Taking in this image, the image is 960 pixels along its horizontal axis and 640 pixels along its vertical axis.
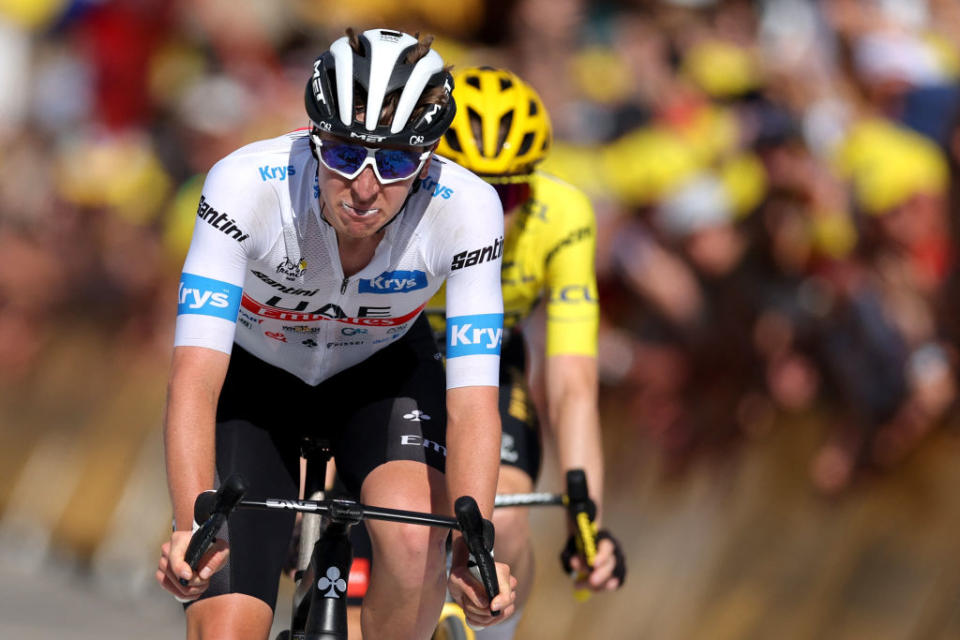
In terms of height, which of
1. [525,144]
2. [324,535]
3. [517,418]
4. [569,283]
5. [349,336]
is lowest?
[324,535]

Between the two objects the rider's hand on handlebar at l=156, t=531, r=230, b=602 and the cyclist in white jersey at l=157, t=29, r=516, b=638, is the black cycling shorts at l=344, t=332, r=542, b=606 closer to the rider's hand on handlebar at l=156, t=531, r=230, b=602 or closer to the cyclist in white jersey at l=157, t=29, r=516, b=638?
the cyclist in white jersey at l=157, t=29, r=516, b=638

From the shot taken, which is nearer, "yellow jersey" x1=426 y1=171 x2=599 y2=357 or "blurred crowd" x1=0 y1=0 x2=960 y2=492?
"yellow jersey" x1=426 y1=171 x2=599 y2=357

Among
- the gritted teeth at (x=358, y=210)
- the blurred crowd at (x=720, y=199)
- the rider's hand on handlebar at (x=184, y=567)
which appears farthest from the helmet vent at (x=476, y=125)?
the blurred crowd at (x=720, y=199)

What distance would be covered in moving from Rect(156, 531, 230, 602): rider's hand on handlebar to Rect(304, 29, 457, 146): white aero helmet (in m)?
1.12

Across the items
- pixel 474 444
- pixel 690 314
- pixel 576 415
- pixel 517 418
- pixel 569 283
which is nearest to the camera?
pixel 474 444

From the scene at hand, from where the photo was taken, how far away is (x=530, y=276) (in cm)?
568

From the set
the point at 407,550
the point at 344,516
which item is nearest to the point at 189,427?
the point at 344,516

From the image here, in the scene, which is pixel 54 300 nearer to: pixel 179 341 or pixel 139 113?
pixel 139 113

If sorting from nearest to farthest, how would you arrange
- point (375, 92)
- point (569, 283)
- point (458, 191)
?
1. point (375, 92)
2. point (458, 191)
3. point (569, 283)

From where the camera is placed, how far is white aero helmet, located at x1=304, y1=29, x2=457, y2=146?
3.89m

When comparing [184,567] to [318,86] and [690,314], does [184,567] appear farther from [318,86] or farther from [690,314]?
[690,314]

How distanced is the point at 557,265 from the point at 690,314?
8.24ft

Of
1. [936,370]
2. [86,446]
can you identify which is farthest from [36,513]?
[936,370]

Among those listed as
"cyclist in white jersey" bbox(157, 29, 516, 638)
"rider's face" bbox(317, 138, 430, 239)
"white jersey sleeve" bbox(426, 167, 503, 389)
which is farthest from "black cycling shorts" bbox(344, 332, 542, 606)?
"rider's face" bbox(317, 138, 430, 239)
